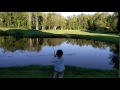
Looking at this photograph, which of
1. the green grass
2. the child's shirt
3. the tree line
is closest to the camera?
the child's shirt

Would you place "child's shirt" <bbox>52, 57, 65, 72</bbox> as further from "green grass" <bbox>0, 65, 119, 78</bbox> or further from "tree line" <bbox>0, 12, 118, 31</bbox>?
"tree line" <bbox>0, 12, 118, 31</bbox>

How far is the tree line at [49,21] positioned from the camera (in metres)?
48.8

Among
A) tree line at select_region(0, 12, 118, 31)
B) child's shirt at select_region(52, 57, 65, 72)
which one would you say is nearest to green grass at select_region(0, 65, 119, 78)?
child's shirt at select_region(52, 57, 65, 72)

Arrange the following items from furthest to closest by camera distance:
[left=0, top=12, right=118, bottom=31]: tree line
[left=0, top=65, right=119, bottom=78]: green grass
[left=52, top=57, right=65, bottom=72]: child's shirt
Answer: [left=0, top=12, right=118, bottom=31]: tree line < [left=0, top=65, right=119, bottom=78]: green grass < [left=52, top=57, right=65, bottom=72]: child's shirt

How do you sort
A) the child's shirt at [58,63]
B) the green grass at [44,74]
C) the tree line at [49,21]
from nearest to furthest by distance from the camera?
the child's shirt at [58,63] < the green grass at [44,74] < the tree line at [49,21]

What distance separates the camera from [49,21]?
49.8 metres

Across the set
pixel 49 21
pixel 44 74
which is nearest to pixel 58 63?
pixel 44 74

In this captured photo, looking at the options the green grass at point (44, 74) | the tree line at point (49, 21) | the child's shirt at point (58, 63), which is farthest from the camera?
the tree line at point (49, 21)

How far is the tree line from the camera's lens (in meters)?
48.8

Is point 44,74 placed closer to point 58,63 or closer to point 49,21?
point 58,63

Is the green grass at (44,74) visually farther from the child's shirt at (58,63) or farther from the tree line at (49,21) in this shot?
the tree line at (49,21)

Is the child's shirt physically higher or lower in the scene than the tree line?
higher

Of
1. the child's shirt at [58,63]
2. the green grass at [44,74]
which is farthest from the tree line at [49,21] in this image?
the child's shirt at [58,63]
